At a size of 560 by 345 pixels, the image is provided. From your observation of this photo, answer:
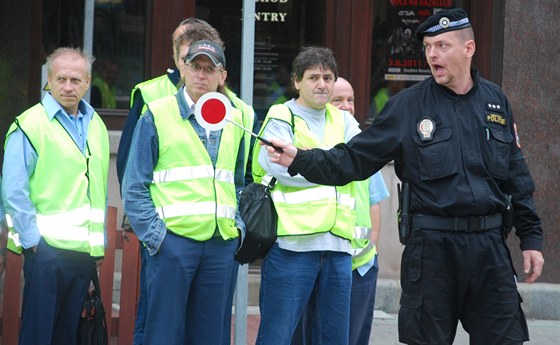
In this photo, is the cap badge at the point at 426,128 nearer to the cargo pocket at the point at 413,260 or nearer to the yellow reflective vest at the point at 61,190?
the cargo pocket at the point at 413,260

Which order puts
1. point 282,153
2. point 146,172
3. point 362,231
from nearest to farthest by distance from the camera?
point 282,153, point 146,172, point 362,231

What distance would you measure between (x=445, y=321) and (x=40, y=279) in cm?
225

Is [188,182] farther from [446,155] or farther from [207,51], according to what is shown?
[446,155]

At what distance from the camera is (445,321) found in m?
5.80

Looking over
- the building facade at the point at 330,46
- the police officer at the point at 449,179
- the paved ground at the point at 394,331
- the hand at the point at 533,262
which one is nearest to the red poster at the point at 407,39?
the building facade at the point at 330,46

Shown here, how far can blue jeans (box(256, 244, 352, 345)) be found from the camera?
265 inches

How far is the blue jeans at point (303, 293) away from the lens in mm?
6730

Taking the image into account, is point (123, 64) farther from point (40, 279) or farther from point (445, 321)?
point (445, 321)

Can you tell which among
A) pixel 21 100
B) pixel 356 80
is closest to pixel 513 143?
pixel 356 80

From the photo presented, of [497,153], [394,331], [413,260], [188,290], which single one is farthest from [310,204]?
[394,331]

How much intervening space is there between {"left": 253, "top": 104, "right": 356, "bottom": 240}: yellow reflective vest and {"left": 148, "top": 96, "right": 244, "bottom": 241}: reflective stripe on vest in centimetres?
37

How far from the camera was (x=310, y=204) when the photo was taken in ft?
22.2

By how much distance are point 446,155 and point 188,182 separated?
1450mm

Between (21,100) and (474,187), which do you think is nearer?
(474,187)
